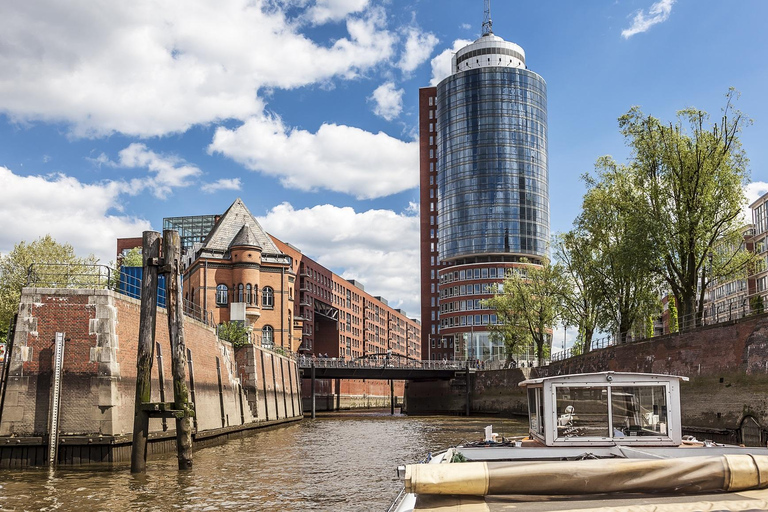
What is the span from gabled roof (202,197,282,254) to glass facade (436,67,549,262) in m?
51.1

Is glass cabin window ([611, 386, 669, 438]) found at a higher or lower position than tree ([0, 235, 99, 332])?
lower

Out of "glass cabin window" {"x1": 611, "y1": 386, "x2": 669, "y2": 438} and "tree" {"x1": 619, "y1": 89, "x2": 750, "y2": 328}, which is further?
"tree" {"x1": 619, "y1": 89, "x2": 750, "y2": 328}

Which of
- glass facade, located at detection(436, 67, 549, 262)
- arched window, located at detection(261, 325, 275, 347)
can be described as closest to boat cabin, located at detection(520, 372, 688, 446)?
arched window, located at detection(261, 325, 275, 347)

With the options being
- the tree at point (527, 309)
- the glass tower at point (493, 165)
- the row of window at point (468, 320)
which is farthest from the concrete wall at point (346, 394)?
the tree at point (527, 309)

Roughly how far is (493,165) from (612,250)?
280 feet

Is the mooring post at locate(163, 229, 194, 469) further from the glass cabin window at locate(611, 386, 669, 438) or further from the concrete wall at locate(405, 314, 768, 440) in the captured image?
the concrete wall at locate(405, 314, 768, 440)

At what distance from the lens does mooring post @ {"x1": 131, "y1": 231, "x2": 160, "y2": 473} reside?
2206cm

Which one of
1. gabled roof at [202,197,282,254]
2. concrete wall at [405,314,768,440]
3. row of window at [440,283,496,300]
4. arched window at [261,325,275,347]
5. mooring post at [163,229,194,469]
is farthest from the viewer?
row of window at [440,283,496,300]

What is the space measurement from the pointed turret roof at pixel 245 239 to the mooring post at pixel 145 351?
5959 cm

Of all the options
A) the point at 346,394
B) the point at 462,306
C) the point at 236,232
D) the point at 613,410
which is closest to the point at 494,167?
the point at 462,306

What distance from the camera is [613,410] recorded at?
13.7 meters

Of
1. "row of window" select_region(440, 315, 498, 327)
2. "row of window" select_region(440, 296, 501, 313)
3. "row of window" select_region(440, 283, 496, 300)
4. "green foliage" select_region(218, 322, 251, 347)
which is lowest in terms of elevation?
"green foliage" select_region(218, 322, 251, 347)

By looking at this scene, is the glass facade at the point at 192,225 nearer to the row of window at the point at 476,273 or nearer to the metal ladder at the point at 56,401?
the row of window at the point at 476,273

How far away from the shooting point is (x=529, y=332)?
8219 centimetres
